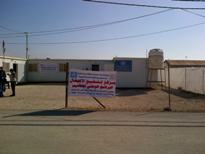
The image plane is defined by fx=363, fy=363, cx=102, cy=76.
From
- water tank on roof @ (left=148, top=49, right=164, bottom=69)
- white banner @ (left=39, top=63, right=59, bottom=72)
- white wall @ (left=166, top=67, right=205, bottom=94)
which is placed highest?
water tank on roof @ (left=148, top=49, right=164, bottom=69)

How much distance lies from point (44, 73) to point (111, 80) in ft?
91.3

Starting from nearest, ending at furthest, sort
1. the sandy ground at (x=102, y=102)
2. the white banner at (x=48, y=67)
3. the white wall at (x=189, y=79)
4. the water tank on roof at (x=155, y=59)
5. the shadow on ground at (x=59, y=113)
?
the shadow on ground at (x=59, y=113), the sandy ground at (x=102, y=102), the white wall at (x=189, y=79), the water tank on roof at (x=155, y=59), the white banner at (x=48, y=67)

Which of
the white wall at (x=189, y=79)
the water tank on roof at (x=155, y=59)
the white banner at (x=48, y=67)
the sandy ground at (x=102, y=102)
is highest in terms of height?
the water tank on roof at (x=155, y=59)

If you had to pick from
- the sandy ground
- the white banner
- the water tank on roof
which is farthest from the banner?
the white banner

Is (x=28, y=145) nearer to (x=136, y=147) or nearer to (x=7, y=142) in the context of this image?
(x=7, y=142)

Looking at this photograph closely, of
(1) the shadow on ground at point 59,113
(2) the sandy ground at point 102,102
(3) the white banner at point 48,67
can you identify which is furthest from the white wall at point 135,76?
(1) the shadow on ground at point 59,113

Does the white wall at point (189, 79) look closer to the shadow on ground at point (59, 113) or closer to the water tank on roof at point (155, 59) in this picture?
the water tank on roof at point (155, 59)

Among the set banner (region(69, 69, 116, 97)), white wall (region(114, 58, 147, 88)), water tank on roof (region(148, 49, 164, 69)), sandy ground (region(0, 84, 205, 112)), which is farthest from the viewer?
white wall (region(114, 58, 147, 88))

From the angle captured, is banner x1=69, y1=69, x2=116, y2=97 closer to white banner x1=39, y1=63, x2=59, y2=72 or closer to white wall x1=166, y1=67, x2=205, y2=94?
white wall x1=166, y1=67, x2=205, y2=94

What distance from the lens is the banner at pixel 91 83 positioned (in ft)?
54.2

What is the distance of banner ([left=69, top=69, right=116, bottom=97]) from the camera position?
1653 cm

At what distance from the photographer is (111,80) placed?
1684cm

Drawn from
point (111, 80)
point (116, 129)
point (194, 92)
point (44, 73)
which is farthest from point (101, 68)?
point (116, 129)

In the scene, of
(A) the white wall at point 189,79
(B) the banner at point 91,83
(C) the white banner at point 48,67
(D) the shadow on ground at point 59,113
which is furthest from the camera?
(C) the white banner at point 48,67
